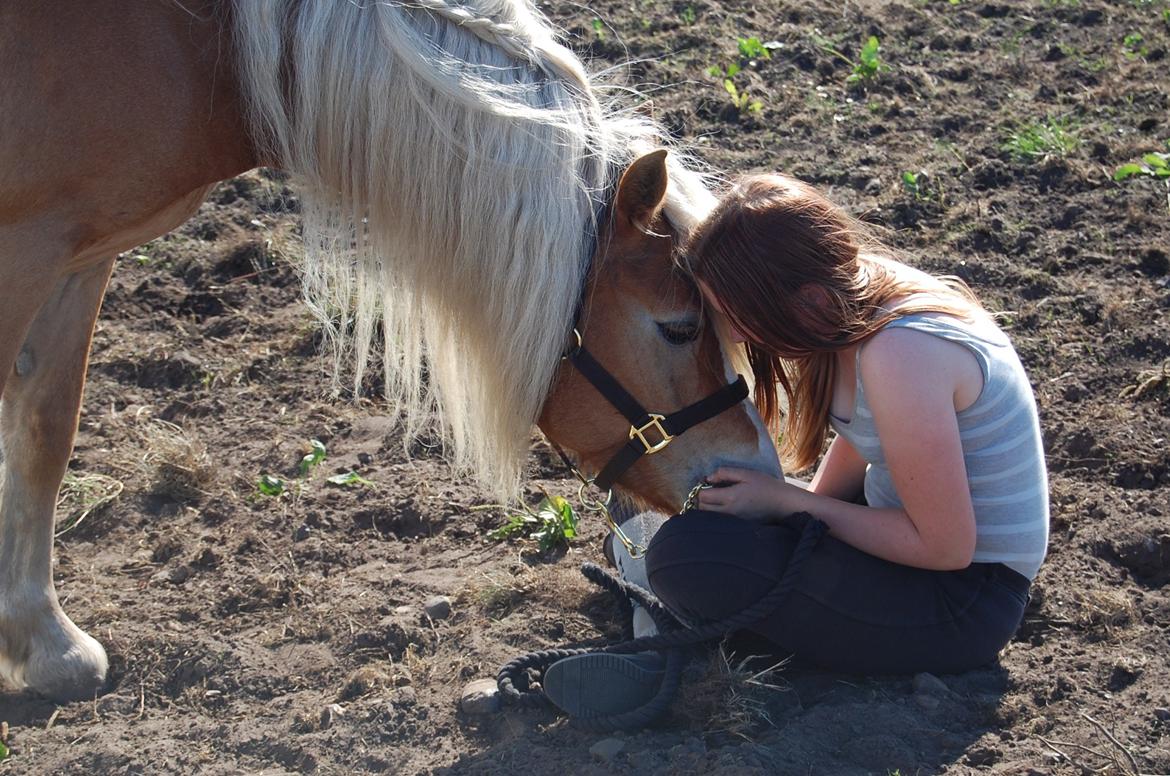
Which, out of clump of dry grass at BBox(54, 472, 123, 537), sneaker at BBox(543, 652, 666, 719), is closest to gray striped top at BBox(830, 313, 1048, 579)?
sneaker at BBox(543, 652, 666, 719)

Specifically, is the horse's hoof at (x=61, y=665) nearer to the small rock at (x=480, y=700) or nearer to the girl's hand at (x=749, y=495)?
Result: the small rock at (x=480, y=700)

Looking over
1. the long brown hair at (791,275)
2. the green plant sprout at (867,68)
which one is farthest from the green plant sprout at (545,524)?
the green plant sprout at (867,68)

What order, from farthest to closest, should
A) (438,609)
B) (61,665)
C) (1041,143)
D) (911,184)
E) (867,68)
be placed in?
(867,68)
(1041,143)
(911,184)
(438,609)
(61,665)

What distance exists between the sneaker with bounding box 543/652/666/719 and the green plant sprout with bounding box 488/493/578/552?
75 centimetres

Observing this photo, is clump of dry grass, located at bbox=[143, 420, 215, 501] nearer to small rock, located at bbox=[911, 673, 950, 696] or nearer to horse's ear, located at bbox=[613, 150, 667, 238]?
horse's ear, located at bbox=[613, 150, 667, 238]

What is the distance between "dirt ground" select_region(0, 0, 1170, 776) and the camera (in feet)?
7.88

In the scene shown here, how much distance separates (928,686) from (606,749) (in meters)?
0.66

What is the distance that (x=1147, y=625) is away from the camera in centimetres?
260

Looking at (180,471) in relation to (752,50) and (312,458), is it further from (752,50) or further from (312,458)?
(752,50)

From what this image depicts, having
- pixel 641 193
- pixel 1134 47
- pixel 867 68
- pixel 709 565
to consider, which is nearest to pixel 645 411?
pixel 709 565

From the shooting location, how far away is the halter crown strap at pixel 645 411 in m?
2.42

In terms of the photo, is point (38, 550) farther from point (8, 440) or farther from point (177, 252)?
point (177, 252)

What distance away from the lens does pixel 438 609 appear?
2.92 meters

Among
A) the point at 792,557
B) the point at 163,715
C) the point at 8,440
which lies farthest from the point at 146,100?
the point at 792,557
